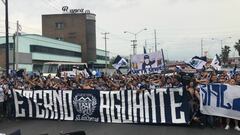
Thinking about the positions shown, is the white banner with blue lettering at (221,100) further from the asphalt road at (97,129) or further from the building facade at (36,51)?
the building facade at (36,51)

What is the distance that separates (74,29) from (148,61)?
339 feet

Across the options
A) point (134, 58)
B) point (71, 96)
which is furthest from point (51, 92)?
point (134, 58)

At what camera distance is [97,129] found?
14.3 metres

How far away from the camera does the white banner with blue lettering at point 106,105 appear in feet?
48.8

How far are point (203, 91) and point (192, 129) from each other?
1318 mm

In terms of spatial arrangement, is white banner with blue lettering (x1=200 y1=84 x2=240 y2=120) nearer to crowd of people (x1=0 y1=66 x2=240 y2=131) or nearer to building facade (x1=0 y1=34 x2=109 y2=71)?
crowd of people (x1=0 y1=66 x2=240 y2=131)

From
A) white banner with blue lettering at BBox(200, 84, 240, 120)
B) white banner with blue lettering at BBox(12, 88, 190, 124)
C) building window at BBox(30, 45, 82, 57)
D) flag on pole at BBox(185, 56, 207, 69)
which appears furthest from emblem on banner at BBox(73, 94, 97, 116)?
building window at BBox(30, 45, 82, 57)

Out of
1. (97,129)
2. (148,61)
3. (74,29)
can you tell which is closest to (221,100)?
(97,129)

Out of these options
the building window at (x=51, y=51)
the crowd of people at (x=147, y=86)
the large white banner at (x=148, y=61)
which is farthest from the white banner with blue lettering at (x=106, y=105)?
the building window at (x=51, y=51)

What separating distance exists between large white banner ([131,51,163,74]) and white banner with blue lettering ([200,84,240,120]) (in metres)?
8.19

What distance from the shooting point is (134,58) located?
2423cm

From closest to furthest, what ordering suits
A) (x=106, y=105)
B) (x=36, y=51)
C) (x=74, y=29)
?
(x=106, y=105), (x=36, y=51), (x=74, y=29)

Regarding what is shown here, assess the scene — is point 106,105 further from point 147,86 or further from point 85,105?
point 147,86

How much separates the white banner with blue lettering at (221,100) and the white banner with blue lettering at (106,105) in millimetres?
600
